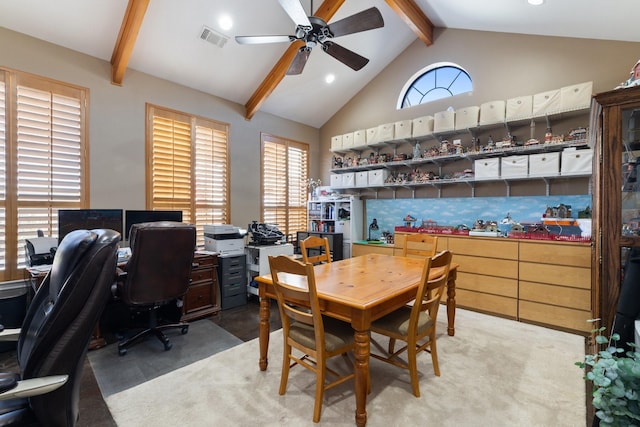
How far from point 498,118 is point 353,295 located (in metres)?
3.27

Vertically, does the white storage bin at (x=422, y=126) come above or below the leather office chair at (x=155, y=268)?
above

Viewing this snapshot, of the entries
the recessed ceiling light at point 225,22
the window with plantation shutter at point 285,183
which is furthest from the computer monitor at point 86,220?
the recessed ceiling light at point 225,22

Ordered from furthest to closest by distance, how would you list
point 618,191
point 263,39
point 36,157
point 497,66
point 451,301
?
point 497,66 < point 36,157 < point 451,301 < point 263,39 < point 618,191

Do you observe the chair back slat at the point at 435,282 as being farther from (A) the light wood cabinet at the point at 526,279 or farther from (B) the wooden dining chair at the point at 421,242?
(A) the light wood cabinet at the point at 526,279

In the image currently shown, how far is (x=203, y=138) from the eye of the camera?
4480 millimetres

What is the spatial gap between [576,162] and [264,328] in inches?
144

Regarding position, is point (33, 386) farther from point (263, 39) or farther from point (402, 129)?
point (402, 129)

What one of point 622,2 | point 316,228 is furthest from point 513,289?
point 316,228

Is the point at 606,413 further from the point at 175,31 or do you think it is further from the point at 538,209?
the point at 175,31

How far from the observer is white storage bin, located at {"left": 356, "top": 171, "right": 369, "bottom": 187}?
5078mm

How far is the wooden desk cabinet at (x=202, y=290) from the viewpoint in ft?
11.6

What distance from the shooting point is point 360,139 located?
5.13 metres

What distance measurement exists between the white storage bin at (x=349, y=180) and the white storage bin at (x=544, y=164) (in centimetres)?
257

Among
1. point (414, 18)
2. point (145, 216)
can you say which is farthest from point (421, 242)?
point (145, 216)
